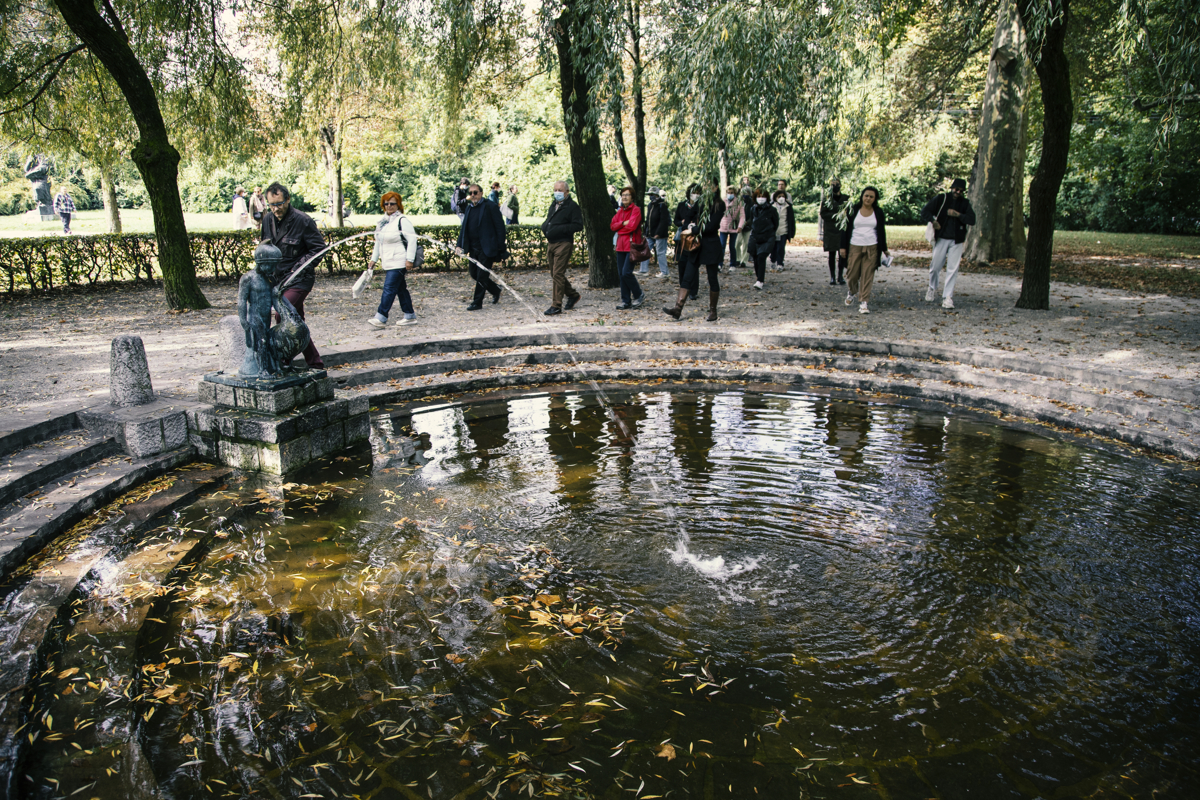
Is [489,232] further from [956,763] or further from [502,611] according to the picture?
[956,763]

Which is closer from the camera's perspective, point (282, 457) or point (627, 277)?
point (282, 457)

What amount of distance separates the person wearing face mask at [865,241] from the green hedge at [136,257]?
8214 millimetres

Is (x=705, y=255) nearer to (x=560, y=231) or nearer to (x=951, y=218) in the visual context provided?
(x=560, y=231)

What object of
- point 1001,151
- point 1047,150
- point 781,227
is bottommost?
point 781,227

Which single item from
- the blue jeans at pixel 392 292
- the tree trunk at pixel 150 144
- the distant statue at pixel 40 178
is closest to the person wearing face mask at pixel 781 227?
the blue jeans at pixel 392 292

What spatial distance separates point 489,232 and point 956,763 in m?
10.4

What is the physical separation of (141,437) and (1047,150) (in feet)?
38.0

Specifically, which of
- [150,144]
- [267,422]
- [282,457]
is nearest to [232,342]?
[267,422]

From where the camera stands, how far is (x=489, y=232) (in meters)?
12.1

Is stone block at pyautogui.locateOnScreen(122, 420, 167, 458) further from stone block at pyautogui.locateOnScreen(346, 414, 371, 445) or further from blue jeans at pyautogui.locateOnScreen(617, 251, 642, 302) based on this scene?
blue jeans at pyautogui.locateOnScreen(617, 251, 642, 302)

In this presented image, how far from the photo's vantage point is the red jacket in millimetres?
11680

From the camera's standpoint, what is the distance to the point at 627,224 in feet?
38.5

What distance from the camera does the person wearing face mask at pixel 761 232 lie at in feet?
48.0

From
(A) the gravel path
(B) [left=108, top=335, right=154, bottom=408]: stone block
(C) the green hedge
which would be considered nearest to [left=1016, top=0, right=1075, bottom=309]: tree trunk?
(A) the gravel path
